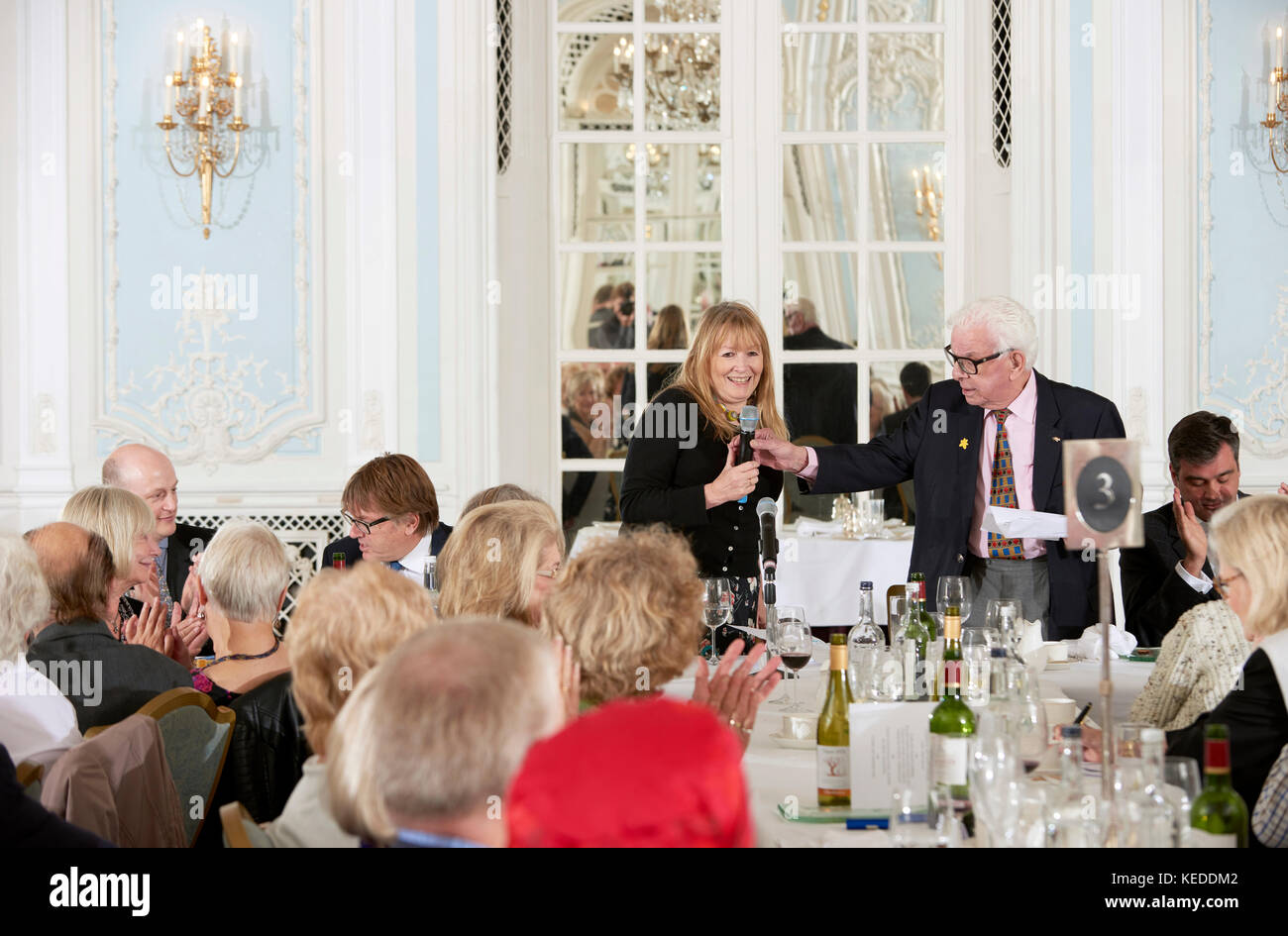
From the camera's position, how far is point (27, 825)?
1699 millimetres

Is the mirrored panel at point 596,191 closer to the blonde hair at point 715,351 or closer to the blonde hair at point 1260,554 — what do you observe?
the blonde hair at point 715,351

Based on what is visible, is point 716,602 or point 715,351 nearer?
point 716,602

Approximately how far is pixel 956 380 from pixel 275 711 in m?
2.25

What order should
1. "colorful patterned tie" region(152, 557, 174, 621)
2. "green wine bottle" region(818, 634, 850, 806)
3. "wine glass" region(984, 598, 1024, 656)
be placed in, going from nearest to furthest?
"green wine bottle" region(818, 634, 850, 806), "wine glass" region(984, 598, 1024, 656), "colorful patterned tie" region(152, 557, 174, 621)

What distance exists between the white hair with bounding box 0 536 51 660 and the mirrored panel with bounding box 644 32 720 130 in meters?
4.89

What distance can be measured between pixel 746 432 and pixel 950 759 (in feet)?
6.10

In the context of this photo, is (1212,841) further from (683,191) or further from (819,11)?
(819,11)

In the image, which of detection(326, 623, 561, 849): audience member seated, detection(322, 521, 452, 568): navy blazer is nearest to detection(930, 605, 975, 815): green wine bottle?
detection(326, 623, 561, 849): audience member seated

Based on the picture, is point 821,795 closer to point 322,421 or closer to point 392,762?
point 392,762

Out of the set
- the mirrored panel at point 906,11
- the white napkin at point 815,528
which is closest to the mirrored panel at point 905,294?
the white napkin at point 815,528

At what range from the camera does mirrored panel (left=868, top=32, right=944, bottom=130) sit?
671 centimetres

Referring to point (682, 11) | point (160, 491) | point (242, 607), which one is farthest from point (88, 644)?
point (682, 11)

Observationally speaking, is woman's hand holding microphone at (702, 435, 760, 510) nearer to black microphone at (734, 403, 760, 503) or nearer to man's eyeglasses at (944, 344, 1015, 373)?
black microphone at (734, 403, 760, 503)

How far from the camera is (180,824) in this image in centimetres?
236
